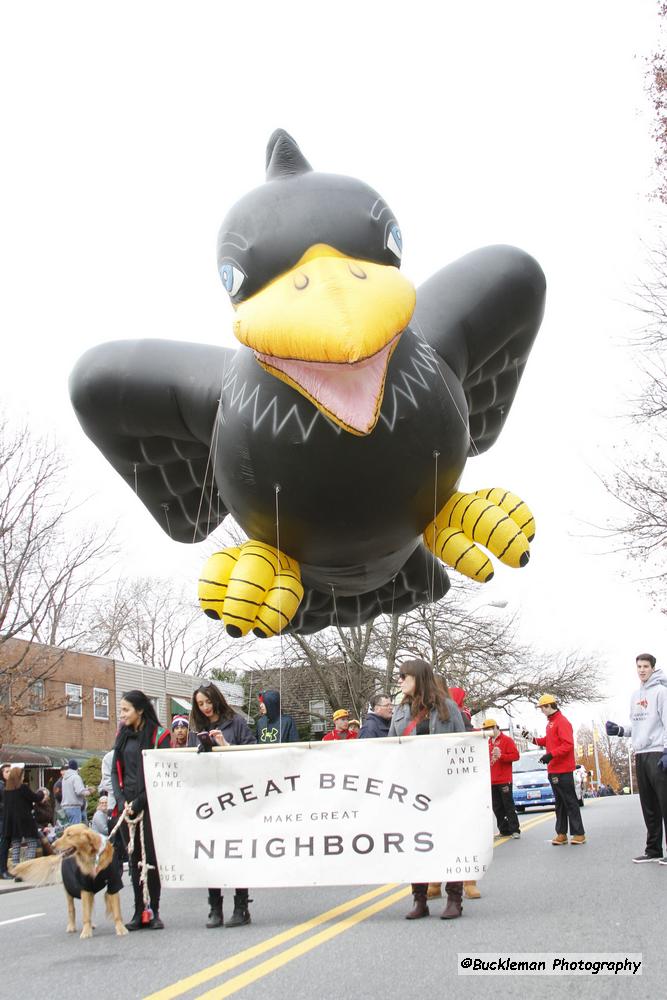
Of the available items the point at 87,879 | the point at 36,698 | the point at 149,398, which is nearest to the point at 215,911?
the point at 87,879

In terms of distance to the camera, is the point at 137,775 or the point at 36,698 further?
the point at 36,698

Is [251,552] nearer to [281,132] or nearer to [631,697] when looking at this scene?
[281,132]

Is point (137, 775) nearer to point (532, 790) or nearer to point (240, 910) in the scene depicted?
point (240, 910)

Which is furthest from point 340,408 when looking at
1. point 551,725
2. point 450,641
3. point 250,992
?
point 450,641

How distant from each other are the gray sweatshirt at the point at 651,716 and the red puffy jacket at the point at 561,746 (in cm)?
157

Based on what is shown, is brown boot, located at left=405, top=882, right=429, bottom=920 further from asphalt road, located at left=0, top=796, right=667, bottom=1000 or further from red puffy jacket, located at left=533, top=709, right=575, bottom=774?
red puffy jacket, located at left=533, top=709, right=575, bottom=774

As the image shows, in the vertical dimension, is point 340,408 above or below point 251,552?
above

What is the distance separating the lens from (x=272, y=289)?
6.25m

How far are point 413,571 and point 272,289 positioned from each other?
9.70ft

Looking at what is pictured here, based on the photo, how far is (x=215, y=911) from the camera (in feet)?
21.0

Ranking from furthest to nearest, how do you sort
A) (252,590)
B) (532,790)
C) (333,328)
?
(532,790) < (252,590) < (333,328)

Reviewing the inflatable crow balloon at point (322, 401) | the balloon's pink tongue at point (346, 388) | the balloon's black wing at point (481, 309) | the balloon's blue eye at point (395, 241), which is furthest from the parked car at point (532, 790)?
the balloon's pink tongue at point (346, 388)

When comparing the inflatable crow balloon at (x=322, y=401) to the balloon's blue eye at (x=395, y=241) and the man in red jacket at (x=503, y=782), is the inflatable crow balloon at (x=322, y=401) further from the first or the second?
the man in red jacket at (x=503, y=782)

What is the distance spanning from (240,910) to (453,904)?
134cm
